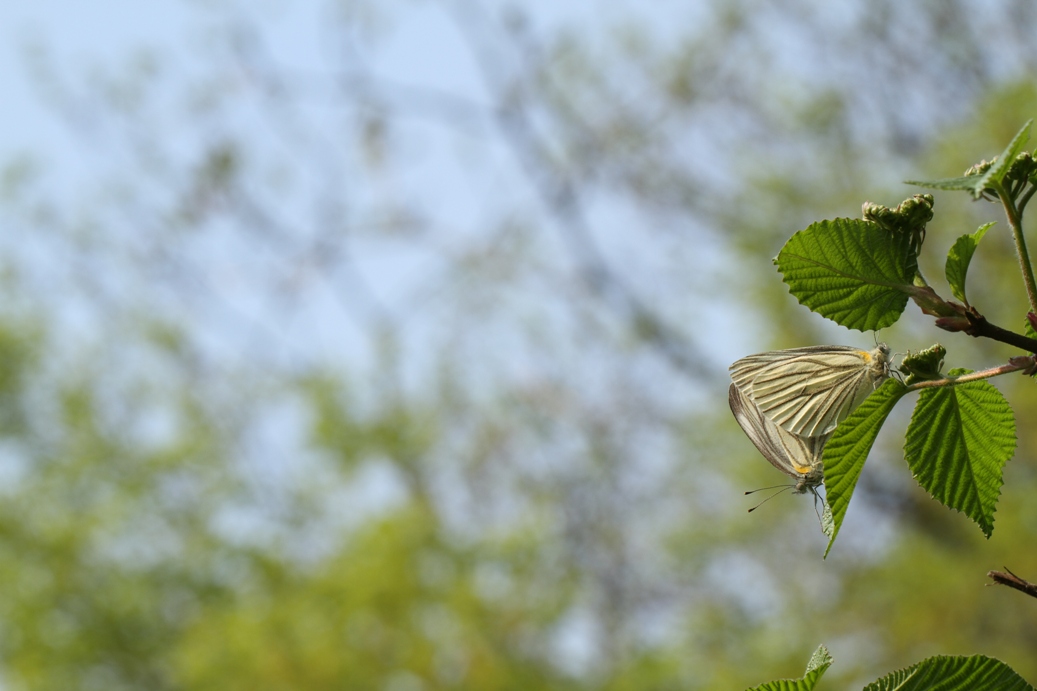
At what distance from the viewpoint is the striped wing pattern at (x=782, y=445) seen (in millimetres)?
538

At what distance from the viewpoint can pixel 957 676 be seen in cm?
44

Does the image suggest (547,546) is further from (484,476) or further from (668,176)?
(668,176)

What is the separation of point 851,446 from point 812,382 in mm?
69

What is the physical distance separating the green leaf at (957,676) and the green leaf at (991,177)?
7.5 inches

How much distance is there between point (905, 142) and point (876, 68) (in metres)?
0.46

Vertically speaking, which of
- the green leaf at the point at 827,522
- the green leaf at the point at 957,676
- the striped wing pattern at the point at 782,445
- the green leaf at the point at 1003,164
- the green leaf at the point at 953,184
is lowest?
the green leaf at the point at 957,676

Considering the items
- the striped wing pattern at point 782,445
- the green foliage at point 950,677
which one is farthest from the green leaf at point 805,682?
the striped wing pattern at point 782,445

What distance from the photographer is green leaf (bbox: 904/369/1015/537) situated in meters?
0.50

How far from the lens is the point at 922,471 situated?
514mm

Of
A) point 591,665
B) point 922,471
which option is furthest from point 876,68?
point 922,471

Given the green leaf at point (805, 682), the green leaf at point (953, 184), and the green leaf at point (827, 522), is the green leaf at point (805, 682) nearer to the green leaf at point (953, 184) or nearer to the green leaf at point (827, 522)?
the green leaf at point (827, 522)

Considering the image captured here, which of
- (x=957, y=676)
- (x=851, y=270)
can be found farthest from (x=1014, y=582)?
(x=851, y=270)

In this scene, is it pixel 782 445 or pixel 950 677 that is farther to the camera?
pixel 782 445

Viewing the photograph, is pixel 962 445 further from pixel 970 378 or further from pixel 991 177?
pixel 991 177
